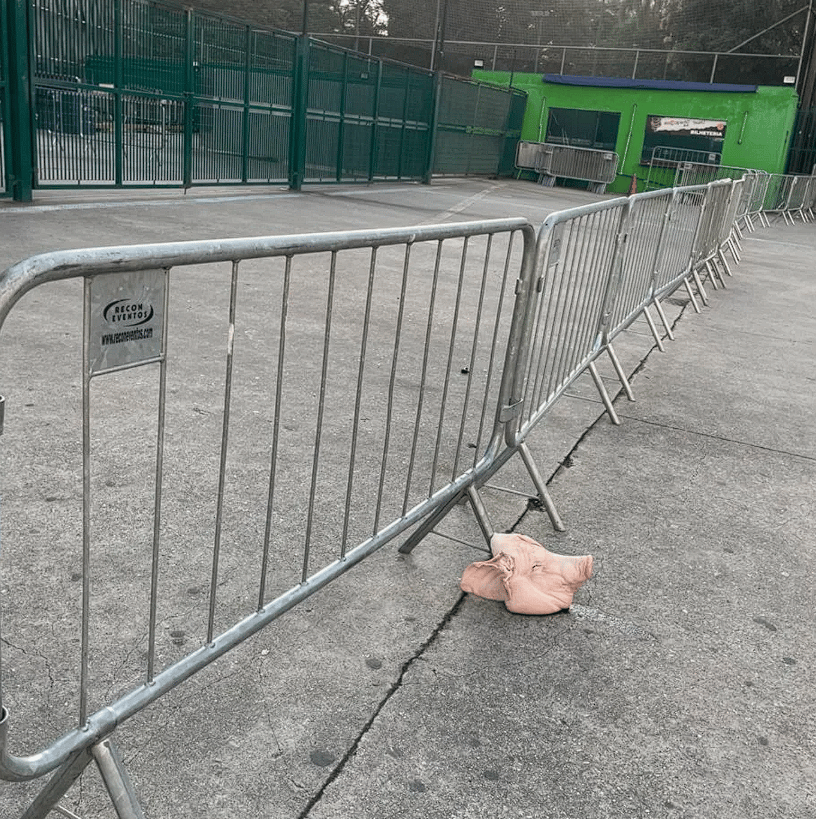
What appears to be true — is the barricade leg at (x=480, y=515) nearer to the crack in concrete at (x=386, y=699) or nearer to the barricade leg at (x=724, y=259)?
the crack in concrete at (x=386, y=699)

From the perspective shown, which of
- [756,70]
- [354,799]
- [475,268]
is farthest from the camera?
[756,70]

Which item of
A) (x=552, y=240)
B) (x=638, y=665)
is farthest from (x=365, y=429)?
(x=638, y=665)

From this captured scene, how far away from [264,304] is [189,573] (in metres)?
4.35

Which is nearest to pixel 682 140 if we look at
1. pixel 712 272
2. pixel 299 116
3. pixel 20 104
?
pixel 299 116

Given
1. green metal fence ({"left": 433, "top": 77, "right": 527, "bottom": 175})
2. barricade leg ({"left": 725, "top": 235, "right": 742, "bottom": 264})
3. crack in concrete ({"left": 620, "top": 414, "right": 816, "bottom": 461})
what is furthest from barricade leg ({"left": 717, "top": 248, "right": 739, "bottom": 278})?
green metal fence ({"left": 433, "top": 77, "right": 527, "bottom": 175})

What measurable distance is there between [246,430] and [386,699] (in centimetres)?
213

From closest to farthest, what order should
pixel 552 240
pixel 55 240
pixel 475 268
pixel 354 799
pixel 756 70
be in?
pixel 354 799 → pixel 552 240 → pixel 55 240 → pixel 475 268 → pixel 756 70

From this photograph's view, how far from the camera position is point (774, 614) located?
10.5ft

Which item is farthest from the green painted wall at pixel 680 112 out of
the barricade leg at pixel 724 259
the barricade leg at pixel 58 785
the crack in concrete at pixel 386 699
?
the barricade leg at pixel 58 785

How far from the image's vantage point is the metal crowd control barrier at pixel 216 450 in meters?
1.71

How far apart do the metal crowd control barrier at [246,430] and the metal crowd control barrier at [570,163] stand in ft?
74.0

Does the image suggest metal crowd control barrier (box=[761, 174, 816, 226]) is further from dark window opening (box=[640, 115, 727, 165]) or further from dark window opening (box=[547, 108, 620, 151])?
dark window opening (box=[547, 108, 620, 151])

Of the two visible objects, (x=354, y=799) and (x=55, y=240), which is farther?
(x=55, y=240)

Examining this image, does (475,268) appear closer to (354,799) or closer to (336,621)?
(336,621)
